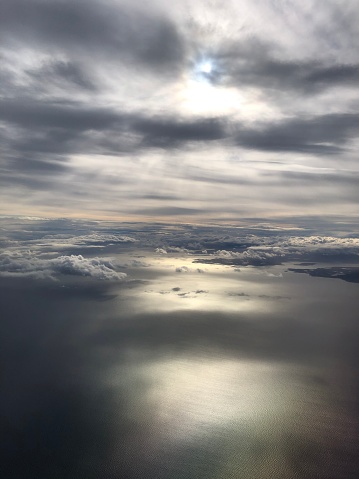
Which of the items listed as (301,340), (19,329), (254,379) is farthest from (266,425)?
(19,329)

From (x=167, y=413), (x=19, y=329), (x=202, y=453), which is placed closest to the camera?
(x=202, y=453)

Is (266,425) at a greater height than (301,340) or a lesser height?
greater

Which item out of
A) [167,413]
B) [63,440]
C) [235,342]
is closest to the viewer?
[63,440]

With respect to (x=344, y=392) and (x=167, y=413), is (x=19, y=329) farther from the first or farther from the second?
(x=344, y=392)

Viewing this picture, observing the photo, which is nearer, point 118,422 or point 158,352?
point 118,422

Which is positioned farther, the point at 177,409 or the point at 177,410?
the point at 177,409

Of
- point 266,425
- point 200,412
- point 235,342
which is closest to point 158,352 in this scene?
point 235,342

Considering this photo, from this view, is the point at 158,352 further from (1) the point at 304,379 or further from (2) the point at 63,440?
(2) the point at 63,440

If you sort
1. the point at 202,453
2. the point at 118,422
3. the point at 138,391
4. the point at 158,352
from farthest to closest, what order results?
the point at 158,352, the point at 138,391, the point at 118,422, the point at 202,453

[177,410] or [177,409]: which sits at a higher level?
[177,410]
